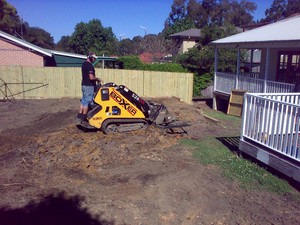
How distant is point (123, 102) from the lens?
26.9 feet

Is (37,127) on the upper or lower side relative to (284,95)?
lower

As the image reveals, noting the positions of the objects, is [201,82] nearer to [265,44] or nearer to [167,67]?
[167,67]

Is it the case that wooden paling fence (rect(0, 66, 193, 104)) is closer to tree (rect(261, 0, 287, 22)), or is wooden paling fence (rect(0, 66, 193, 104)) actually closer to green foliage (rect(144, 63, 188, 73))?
green foliage (rect(144, 63, 188, 73))

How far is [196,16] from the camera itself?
→ 5903 cm

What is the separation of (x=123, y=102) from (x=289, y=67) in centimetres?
975

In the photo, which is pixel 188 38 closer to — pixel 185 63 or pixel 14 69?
pixel 185 63

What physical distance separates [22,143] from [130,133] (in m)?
2.75

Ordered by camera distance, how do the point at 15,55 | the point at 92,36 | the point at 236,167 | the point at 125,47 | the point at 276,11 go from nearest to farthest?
the point at 236,167
the point at 15,55
the point at 92,36
the point at 125,47
the point at 276,11

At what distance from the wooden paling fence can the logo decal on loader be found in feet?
27.3

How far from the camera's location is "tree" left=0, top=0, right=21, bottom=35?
1758 inches

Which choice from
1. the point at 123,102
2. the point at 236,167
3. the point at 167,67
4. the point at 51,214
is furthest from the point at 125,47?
the point at 51,214

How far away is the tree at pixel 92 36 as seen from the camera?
5056 centimetres

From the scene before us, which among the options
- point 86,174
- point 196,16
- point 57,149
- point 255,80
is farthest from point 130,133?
point 196,16

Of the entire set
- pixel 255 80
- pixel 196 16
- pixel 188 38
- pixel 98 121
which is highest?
pixel 196 16
